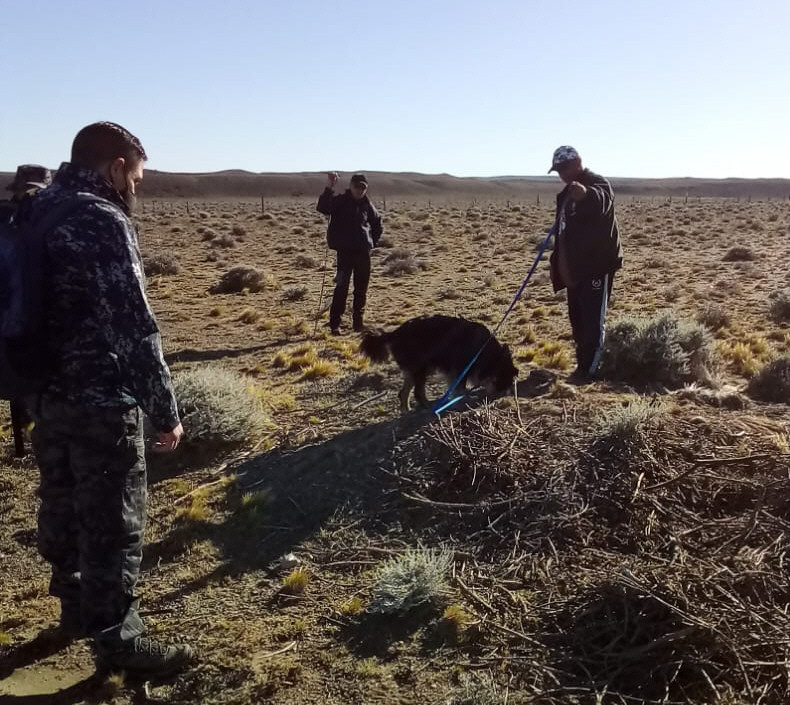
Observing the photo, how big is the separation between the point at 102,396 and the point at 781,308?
10.3 meters

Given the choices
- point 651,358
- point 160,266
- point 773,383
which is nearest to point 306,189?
point 160,266

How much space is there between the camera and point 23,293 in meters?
2.84

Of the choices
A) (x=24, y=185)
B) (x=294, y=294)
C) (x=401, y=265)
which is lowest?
(x=294, y=294)

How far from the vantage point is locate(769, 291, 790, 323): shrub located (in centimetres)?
1079

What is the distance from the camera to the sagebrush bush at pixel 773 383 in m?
6.80

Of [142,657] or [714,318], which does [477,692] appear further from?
[714,318]

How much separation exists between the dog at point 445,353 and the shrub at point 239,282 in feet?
29.9

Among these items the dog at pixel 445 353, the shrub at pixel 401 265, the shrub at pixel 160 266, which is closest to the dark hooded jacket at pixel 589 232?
the dog at pixel 445 353

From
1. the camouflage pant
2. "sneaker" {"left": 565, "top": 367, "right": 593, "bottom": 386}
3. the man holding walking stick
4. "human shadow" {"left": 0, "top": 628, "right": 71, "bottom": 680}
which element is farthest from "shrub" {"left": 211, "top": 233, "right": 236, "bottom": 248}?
the camouflage pant

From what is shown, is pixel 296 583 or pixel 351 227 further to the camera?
pixel 351 227

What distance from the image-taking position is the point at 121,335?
2.90 m

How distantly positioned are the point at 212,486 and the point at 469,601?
2305 mm

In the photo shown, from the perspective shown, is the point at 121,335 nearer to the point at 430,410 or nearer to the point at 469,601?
the point at 469,601

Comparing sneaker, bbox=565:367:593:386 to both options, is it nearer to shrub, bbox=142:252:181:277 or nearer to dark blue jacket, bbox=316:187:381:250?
dark blue jacket, bbox=316:187:381:250
